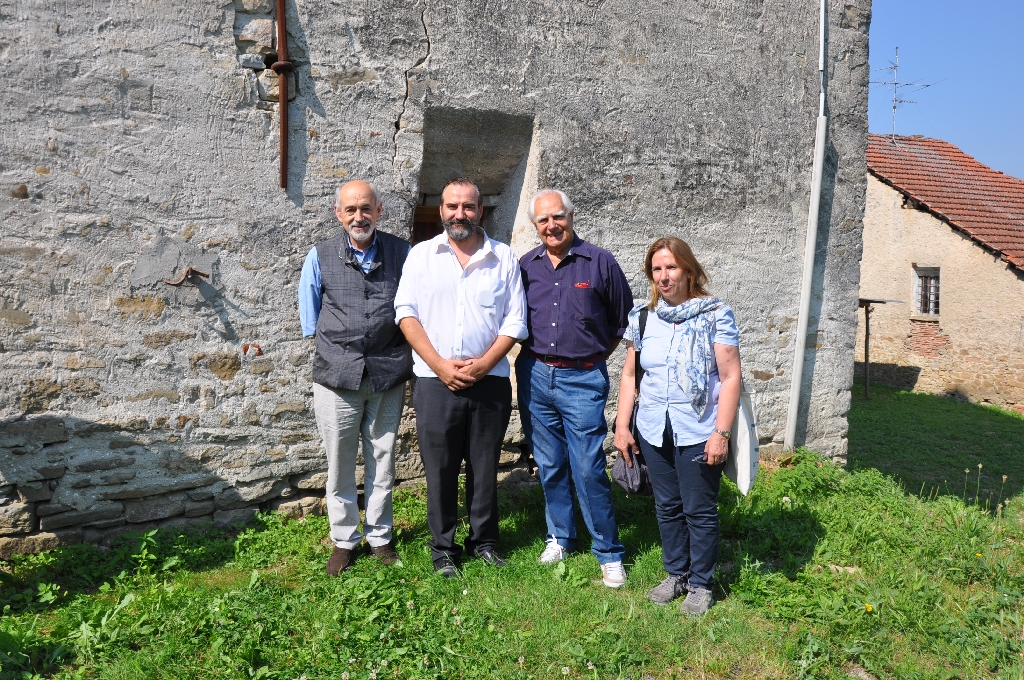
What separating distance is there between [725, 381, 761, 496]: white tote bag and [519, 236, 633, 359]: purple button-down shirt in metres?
0.70

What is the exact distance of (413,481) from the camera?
15.5 ft

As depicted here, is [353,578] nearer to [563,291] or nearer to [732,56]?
[563,291]

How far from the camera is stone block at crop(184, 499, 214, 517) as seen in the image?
4.14 metres

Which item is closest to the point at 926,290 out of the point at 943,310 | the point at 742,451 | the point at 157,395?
the point at 943,310

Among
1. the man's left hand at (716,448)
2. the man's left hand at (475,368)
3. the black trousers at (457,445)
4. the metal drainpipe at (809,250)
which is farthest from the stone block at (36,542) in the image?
the metal drainpipe at (809,250)

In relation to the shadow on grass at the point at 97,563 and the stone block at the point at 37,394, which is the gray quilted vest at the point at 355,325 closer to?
the shadow on grass at the point at 97,563

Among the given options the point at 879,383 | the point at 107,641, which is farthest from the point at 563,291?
the point at 879,383

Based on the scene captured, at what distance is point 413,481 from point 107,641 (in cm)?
197

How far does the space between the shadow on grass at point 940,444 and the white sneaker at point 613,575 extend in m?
3.05

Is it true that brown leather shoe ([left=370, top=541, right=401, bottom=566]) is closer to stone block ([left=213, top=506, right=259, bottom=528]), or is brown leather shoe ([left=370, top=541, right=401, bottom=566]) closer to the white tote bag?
stone block ([left=213, top=506, right=259, bottom=528])

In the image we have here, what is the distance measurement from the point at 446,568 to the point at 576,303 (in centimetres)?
139

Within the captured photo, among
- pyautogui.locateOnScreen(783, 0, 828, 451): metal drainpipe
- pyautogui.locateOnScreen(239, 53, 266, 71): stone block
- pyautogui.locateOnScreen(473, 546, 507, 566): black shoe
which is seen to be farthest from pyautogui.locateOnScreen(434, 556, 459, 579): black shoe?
pyautogui.locateOnScreen(783, 0, 828, 451): metal drainpipe

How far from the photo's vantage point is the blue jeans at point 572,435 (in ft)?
11.8

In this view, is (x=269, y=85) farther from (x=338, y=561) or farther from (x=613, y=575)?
(x=613, y=575)
